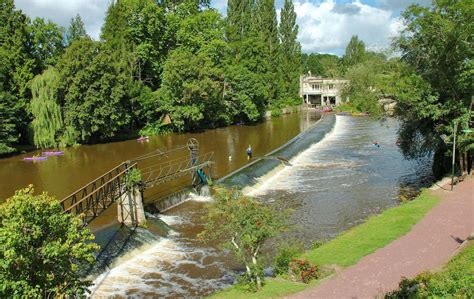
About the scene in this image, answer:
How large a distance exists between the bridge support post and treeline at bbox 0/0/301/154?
99.2 feet

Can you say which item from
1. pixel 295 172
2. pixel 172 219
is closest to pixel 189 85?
pixel 295 172

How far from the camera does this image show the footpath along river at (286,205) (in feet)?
57.5

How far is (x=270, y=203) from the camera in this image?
91.8 feet

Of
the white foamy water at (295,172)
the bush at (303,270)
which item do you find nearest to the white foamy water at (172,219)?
the white foamy water at (295,172)

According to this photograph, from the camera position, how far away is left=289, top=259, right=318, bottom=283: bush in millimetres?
15031

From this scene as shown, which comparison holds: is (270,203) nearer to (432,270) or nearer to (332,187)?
(332,187)

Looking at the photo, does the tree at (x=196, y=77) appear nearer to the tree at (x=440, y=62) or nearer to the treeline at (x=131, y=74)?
the treeline at (x=131, y=74)

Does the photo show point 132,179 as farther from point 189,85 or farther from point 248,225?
point 189,85

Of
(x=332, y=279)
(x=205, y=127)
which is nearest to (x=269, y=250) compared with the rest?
(x=332, y=279)

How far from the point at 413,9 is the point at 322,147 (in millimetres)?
25258

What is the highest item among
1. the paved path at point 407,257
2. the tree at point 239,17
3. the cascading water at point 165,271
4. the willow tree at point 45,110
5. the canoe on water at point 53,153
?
the tree at point 239,17

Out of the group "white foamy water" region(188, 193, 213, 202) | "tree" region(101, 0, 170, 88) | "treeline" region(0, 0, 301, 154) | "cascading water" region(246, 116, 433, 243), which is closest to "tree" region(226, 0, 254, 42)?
"treeline" region(0, 0, 301, 154)

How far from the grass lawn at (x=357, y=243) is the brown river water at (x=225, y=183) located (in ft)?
7.92

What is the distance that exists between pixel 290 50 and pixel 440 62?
79.6 m
